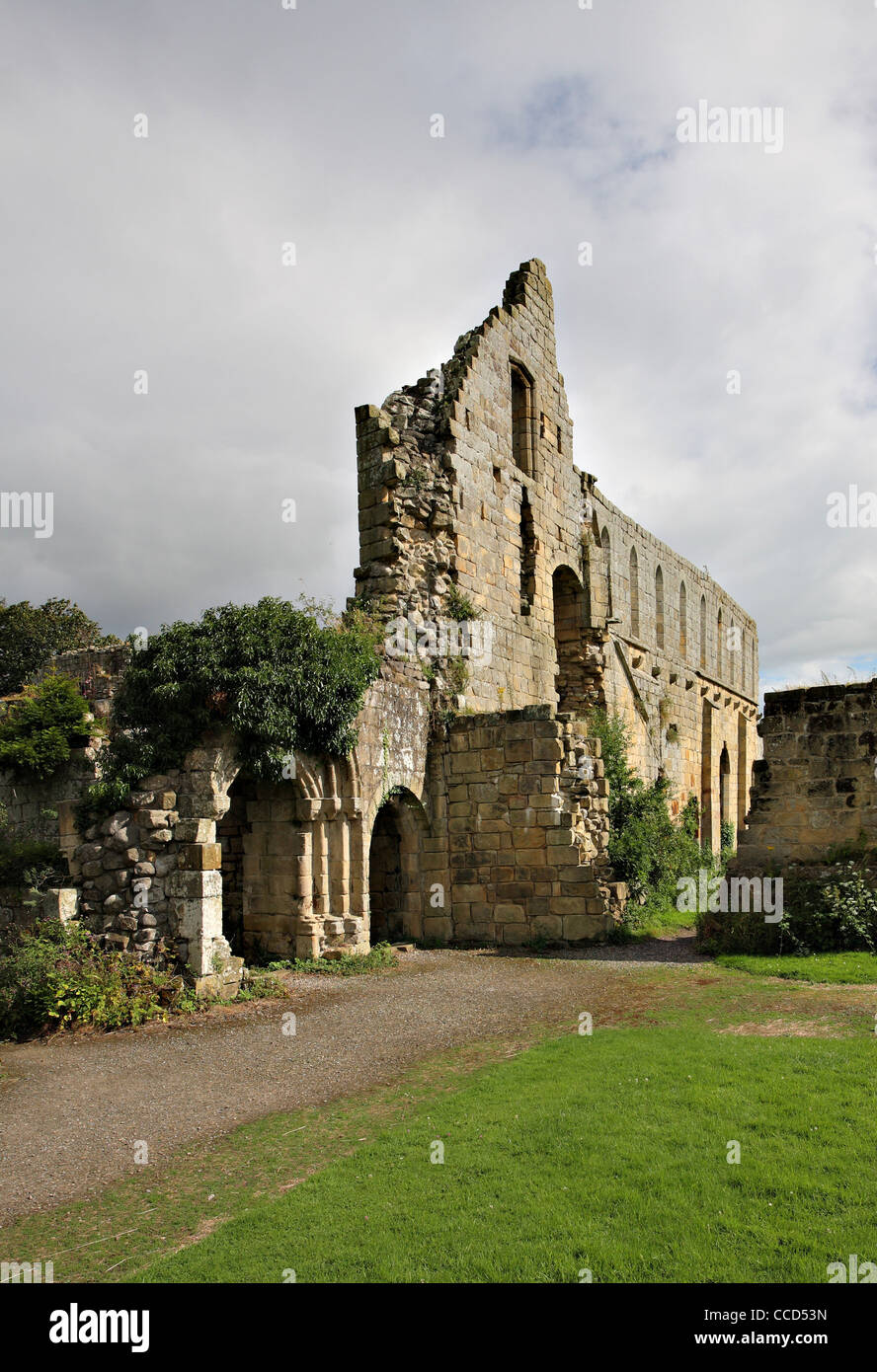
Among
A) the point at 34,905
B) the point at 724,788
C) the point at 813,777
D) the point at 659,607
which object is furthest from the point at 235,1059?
the point at 724,788

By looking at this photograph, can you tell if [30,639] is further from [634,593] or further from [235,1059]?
[235,1059]

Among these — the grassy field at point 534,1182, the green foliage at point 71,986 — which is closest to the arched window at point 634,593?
the green foliage at point 71,986

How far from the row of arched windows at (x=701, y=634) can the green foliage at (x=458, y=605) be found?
364 inches

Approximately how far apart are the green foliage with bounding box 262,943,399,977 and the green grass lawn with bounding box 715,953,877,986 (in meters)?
4.32

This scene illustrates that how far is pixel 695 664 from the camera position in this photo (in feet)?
105

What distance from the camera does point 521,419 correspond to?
64.3 ft

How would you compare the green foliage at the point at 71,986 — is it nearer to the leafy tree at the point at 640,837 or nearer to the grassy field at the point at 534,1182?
the grassy field at the point at 534,1182

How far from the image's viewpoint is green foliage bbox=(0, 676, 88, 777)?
36.8 feet

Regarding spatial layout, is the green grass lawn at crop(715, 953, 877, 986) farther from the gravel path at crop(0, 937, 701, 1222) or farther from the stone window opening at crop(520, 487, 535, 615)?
the stone window opening at crop(520, 487, 535, 615)

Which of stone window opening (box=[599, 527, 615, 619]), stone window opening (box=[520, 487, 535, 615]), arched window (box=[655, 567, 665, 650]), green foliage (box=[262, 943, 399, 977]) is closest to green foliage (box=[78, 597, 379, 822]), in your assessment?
green foliage (box=[262, 943, 399, 977])

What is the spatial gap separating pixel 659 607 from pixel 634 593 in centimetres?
250

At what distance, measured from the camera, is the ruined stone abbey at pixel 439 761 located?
415 inches
